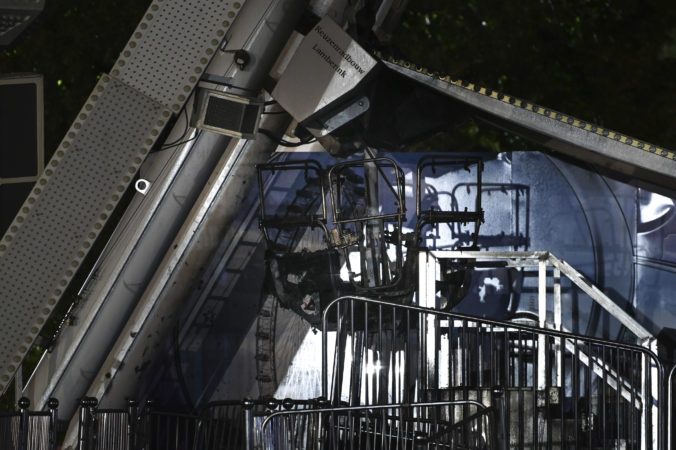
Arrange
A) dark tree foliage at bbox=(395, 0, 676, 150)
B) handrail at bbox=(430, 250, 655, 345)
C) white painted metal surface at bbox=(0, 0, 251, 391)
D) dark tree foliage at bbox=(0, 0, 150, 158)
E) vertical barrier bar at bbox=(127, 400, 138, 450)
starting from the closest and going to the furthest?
1. vertical barrier bar at bbox=(127, 400, 138, 450)
2. white painted metal surface at bbox=(0, 0, 251, 391)
3. handrail at bbox=(430, 250, 655, 345)
4. dark tree foliage at bbox=(0, 0, 150, 158)
5. dark tree foliage at bbox=(395, 0, 676, 150)

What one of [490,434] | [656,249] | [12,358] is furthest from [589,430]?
[12,358]

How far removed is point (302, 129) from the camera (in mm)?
9297

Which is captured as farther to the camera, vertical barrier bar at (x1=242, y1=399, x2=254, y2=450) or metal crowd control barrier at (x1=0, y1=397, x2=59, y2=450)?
metal crowd control barrier at (x1=0, y1=397, x2=59, y2=450)

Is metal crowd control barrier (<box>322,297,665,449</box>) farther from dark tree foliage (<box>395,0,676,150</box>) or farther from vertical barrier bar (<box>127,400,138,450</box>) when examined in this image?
dark tree foliage (<box>395,0,676,150</box>)

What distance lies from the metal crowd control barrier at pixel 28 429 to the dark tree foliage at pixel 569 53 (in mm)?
10003

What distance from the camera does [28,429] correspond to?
23.5 ft

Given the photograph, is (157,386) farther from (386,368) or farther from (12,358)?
(386,368)

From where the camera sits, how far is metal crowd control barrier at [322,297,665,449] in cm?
761

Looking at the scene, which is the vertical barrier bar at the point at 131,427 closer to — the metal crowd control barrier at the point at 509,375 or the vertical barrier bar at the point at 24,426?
the vertical barrier bar at the point at 24,426

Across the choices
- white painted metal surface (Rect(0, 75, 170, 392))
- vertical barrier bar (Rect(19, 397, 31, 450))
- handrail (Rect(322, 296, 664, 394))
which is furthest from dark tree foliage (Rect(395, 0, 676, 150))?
vertical barrier bar (Rect(19, 397, 31, 450))

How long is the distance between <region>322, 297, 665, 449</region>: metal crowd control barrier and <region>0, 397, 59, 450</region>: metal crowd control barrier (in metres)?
2.08

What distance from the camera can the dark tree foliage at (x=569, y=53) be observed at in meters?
15.9

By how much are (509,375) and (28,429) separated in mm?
3925

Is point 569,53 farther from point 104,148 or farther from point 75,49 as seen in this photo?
point 104,148
